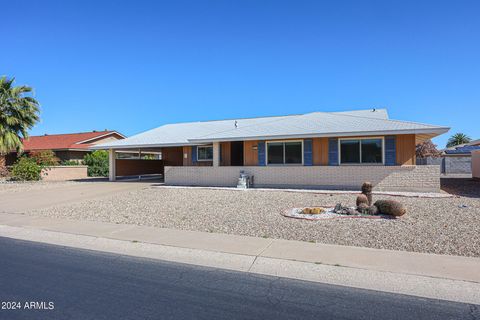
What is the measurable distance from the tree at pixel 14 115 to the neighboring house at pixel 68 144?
18.6 ft

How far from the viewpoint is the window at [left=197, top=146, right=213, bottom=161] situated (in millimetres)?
23250

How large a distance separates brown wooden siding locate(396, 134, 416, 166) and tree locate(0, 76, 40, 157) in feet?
91.2

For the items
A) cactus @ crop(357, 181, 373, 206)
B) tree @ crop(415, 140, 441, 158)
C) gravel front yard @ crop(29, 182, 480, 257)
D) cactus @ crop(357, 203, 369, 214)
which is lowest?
gravel front yard @ crop(29, 182, 480, 257)

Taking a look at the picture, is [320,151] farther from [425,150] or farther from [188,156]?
[425,150]

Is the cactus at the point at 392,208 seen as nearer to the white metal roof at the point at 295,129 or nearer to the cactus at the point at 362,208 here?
the cactus at the point at 362,208

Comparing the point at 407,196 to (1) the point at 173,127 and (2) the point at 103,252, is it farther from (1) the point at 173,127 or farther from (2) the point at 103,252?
(1) the point at 173,127

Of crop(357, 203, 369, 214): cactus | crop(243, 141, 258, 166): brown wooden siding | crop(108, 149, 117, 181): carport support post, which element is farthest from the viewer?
crop(108, 149, 117, 181): carport support post

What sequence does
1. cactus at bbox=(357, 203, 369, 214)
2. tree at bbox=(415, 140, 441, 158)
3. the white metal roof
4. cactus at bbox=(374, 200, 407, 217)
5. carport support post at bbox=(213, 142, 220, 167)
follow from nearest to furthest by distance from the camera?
cactus at bbox=(374, 200, 407, 217)
cactus at bbox=(357, 203, 369, 214)
the white metal roof
carport support post at bbox=(213, 142, 220, 167)
tree at bbox=(415, 140, 441, 158)

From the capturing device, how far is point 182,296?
496 cm

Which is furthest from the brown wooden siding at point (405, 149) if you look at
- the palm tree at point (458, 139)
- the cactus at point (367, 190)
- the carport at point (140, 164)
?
the palm tree at point (458, 139)

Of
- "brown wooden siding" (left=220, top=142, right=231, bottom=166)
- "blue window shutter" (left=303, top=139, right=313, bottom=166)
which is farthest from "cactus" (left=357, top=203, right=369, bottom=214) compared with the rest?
"brown wooden siding" (left=220, top=142, right=231, bottom=166)

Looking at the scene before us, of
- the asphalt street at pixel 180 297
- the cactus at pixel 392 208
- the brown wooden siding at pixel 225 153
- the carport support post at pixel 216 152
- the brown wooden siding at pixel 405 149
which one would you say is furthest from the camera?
the brown wooden siding at pixel 225 153

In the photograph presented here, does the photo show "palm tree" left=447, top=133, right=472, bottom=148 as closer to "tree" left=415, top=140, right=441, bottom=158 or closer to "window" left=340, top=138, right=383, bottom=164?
"tree" left=415, top=140, right=441, bottom=158

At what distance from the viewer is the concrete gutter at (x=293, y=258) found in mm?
5445
